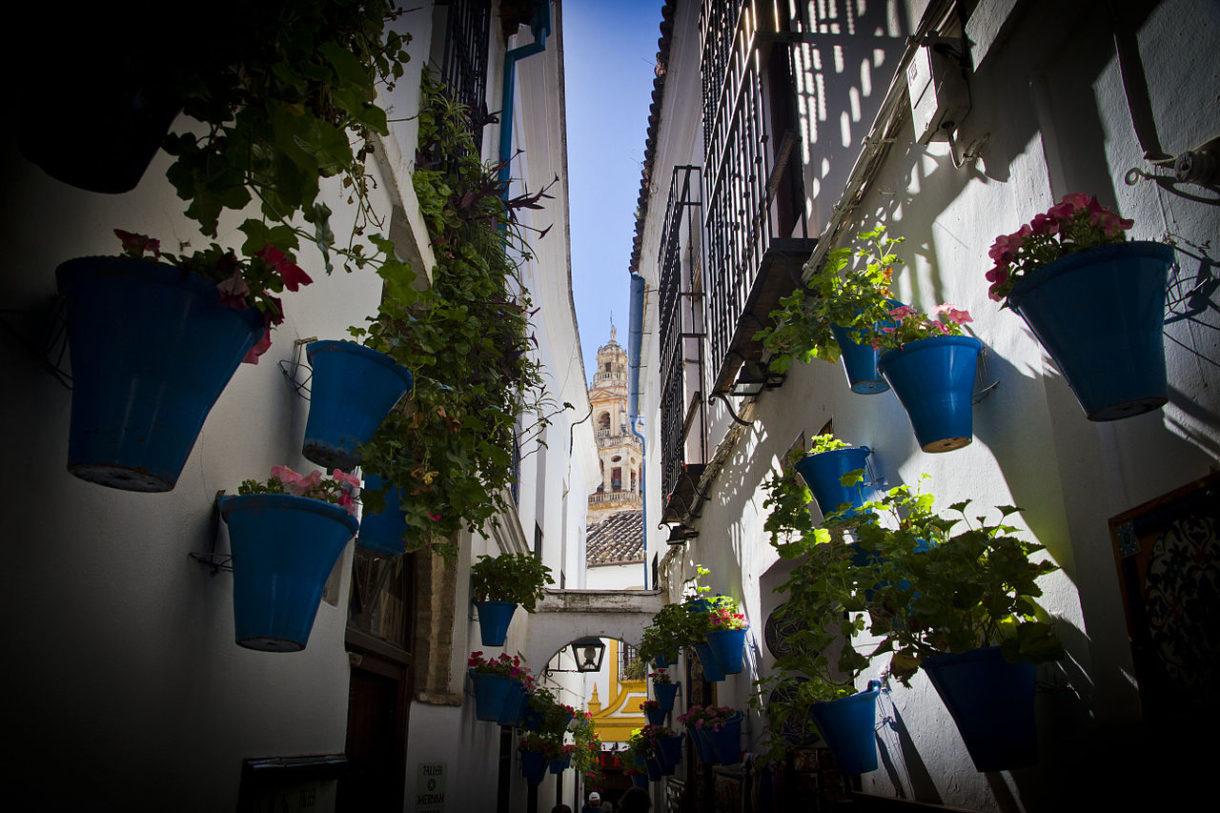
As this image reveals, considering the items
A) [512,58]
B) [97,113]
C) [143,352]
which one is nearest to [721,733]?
[143,352]

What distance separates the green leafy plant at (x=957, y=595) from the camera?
2.05 meters

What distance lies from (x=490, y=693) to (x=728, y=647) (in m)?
2.30

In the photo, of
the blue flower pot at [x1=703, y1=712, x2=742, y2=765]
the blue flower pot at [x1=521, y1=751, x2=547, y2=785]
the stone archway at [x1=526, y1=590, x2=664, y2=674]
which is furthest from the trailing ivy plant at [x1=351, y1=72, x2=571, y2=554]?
the stone archway at [x1=526, y1=590, x2=664, y2=674]

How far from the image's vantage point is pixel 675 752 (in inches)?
359

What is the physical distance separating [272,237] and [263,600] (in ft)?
2.99

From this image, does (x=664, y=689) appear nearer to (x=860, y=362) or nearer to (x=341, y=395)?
(x=860, y=362)

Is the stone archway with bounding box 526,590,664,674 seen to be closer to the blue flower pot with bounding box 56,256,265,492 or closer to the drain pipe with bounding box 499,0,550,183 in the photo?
the drain pipe with bounding box 499,0,550,183

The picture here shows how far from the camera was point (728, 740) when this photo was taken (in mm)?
5664

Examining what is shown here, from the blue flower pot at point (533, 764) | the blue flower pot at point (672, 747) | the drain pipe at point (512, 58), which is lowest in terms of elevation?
the blue flower pot at point (533, 764)

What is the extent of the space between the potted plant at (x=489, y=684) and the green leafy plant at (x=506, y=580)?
517mm

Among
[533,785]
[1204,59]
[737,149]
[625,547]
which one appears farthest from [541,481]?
[625,547]

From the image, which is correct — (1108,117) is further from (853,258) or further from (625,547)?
(625,547)

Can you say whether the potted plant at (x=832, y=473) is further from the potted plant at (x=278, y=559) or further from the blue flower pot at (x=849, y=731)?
the potted plant at (x=278, y=559)

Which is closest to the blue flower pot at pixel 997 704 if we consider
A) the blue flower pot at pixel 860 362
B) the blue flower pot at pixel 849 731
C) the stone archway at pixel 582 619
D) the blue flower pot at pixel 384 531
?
the blue flower pot at pixel 849 731
